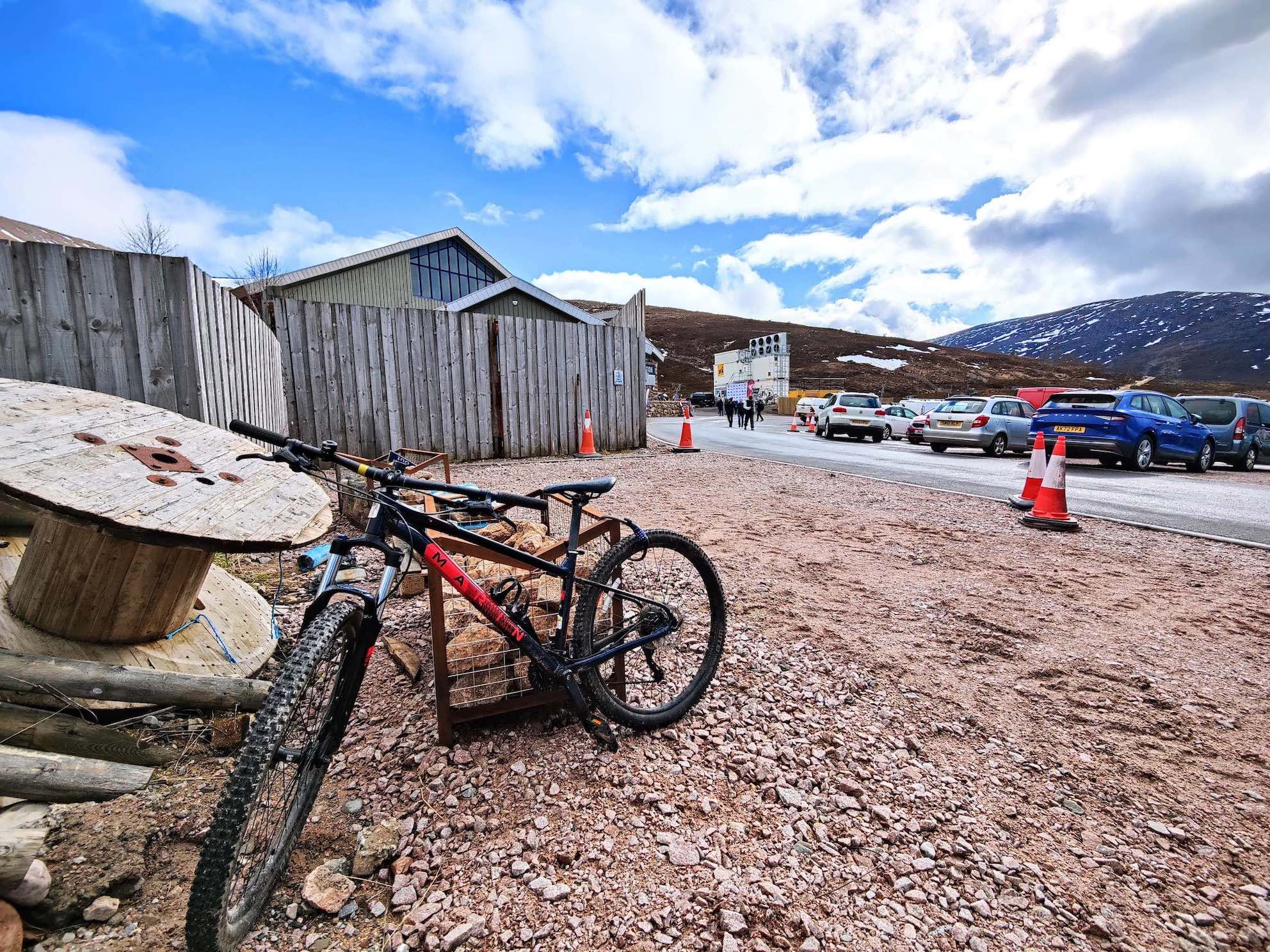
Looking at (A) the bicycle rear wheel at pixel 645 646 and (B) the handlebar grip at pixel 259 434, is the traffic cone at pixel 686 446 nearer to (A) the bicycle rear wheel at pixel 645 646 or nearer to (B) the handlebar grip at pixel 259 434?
(A) the bicycle rear wheel at pixel 645 646

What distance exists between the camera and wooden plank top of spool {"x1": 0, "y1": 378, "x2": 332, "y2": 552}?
1571 millimetres

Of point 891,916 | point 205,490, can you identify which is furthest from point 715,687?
point 205,490

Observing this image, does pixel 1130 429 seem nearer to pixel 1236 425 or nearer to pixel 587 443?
pixel 1236 425

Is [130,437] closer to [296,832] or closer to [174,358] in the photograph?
[296,832]

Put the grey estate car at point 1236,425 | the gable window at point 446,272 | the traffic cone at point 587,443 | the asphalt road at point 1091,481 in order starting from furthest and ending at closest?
the gable window at point 446,272 < the grey estate car at point 1236,425 < the traffic cone at point 587,443 < the asphalt road at point 1091,481

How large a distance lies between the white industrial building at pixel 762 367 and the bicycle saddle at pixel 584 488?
29.2 metres

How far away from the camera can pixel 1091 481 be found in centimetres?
919

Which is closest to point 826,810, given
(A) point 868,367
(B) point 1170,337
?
(A) point 868,367

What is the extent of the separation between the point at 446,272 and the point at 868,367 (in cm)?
5022

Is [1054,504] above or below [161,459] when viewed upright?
below

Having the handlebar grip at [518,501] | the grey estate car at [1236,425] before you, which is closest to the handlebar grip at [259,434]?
the handlebar grip at [518,501]

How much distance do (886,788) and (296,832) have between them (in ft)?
6.49

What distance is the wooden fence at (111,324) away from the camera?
3.46 meters

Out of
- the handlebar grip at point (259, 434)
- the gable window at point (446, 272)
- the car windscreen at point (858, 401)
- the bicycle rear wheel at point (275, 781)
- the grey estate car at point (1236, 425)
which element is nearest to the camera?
the bicycle rear wheel at point (275, 781)
